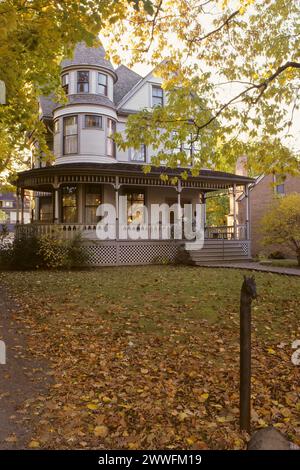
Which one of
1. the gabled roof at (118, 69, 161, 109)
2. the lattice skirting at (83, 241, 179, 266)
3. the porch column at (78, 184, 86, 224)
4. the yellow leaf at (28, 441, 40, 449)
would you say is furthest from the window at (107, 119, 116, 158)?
the yellow leaf at (28, 441, 40, 449)

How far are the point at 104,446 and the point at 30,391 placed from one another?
1.55m

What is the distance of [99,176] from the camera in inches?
821

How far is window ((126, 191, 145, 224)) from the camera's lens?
24.0m

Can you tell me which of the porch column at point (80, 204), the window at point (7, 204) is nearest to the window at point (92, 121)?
the porch column at point (80, 204)

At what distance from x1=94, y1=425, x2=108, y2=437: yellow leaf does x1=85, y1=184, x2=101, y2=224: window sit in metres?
19.2

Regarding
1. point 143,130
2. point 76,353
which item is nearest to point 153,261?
point 143,130

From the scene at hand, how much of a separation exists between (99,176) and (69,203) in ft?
11.0

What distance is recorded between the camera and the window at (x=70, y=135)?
74.3ft

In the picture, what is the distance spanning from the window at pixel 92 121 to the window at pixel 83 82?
5.52 feet

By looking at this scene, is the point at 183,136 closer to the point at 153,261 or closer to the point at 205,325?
the point at 205,325

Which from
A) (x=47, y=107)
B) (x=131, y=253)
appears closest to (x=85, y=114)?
(x=47, y=107)

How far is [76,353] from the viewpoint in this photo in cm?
625

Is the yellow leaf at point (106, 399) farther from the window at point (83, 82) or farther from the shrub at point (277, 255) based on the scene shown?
the shrub at point (277, 255)

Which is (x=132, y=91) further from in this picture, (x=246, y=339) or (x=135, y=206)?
(x=246, y=339)
